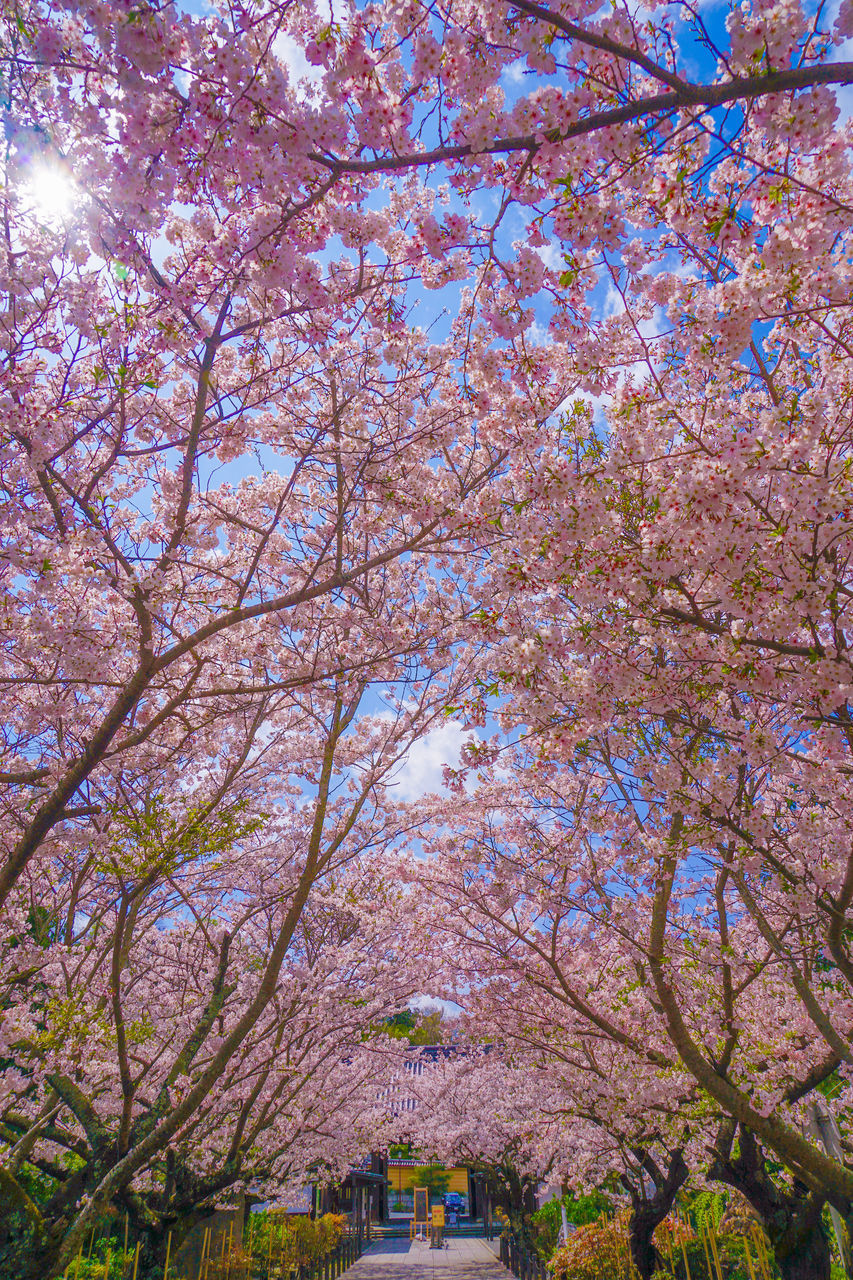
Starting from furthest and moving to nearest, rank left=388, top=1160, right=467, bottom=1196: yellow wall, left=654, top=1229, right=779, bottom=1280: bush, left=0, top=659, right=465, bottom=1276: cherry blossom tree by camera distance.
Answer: left=388, top=1160, right=467, bottom=1196: yellow wall → left=654, top=1229, right=779, bottom=1280: bush → left=0, top=659, right=465, bottom=1276: cherry blossom tree

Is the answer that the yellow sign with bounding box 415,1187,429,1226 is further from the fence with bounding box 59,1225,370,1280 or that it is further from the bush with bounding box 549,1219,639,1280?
the bush with bounding box 549,1219,639,1280

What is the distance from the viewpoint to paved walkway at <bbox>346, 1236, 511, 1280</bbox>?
16281 millimetres

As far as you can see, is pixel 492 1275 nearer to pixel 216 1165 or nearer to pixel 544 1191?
pixel 544 1191

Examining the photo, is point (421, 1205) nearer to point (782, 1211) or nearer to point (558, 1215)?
point (558, 1215)

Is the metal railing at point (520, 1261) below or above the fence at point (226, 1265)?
below

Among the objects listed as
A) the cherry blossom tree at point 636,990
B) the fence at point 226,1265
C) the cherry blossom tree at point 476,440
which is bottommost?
the fence at point 226,1265

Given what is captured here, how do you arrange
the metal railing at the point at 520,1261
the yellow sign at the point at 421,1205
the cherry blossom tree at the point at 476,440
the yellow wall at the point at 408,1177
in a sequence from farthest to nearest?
the yellow wall at the point at 408,1177
the yellow sign at the point at 421,1205
the metal railing at the point at 520,1261
the cherry blossom tree at the point at 476,440

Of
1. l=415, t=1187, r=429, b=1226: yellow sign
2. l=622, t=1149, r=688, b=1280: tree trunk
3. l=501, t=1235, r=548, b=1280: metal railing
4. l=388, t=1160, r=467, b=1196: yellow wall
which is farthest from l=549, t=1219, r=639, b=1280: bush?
l=388, t=1160, r=467, b=1196: yellow wall

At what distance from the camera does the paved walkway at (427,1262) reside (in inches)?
641

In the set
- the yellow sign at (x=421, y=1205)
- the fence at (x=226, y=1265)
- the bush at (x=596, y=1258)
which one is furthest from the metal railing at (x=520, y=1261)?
the yellow sign at (x=421, y=1205)

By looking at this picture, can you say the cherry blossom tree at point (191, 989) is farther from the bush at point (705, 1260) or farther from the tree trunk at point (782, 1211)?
the bush at point (705, 1260)

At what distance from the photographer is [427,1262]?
19469 mm

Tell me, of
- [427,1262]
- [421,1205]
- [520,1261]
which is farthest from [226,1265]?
[421,1205]

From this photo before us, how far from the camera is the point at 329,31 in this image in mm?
2744
